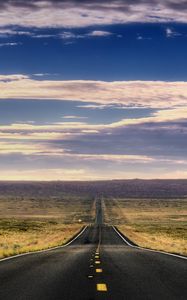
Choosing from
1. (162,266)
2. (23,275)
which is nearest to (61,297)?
(23,275)

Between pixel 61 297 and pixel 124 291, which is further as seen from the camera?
pixel 124 291

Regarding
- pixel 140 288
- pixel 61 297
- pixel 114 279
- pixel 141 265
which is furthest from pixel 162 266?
pixel 61 297

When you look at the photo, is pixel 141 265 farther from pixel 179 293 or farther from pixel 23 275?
pixel 179 293

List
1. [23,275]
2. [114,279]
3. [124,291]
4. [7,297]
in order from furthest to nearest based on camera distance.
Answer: [23,275] → [114,279] → [124,291] → [7,297]

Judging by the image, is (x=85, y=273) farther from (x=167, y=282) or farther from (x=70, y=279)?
(x=167, y=282)

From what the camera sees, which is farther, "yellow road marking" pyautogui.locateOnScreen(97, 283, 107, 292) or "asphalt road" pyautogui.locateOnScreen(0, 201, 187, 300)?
"yellow road marking" pyautogui.locateOnScreen(97, 283, 107, 292)

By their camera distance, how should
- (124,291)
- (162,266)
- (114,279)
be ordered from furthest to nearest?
(162,266) < (114,279) < (124,291)

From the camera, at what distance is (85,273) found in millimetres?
14992

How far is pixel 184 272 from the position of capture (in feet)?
48.3

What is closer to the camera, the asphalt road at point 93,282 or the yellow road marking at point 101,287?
the asphalt road at point 93,282

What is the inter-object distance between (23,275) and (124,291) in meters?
4.17

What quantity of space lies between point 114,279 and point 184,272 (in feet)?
8.50

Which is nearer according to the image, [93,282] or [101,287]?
[101,287]

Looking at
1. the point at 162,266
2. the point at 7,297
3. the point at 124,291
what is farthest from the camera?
the point at 162,266
